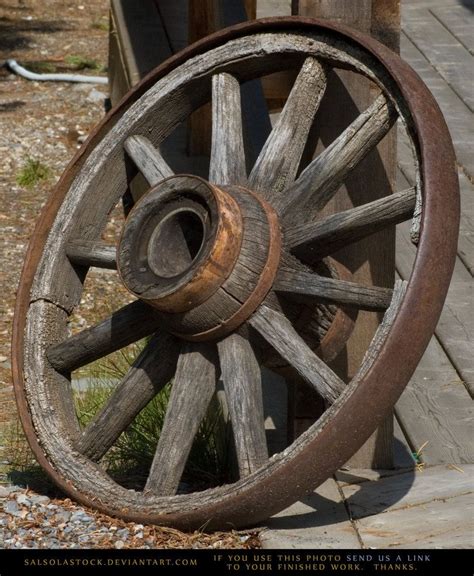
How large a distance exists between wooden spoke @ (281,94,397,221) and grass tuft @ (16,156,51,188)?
349cm

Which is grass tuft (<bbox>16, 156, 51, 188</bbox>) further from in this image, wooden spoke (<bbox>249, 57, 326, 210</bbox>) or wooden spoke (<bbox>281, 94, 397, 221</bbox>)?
wooden spoke (<bbox>281, 94, 397, 221</bbox>)

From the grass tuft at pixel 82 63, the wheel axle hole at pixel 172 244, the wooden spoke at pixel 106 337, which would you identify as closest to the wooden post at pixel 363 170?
the wheel axle hole at pixel 172 244

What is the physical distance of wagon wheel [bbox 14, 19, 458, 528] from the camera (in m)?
3.01

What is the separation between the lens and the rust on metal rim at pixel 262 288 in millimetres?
3273

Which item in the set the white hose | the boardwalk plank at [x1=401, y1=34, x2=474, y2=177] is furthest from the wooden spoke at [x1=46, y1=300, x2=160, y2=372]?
the white hose

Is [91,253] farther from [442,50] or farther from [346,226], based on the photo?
[442,50]

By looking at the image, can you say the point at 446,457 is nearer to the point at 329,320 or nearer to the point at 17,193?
the point at 329,320

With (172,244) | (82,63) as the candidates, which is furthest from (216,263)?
(82,63)

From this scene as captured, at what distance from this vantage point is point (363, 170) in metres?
3.62

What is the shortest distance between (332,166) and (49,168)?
373 centimetres

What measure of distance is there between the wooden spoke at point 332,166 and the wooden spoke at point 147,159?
0.47m

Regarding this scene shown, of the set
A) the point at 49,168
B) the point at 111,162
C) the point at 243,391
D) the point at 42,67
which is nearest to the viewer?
the point at 243,391

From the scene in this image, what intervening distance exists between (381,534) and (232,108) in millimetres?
1327

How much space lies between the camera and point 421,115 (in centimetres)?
307
